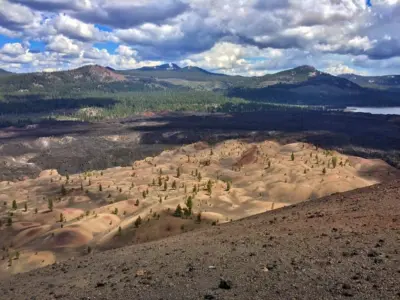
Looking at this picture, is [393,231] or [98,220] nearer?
[393,231]

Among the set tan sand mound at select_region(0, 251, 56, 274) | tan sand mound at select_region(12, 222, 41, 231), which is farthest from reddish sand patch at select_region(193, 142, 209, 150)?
tan sand mound at select_region(0, 251, 56, 274)

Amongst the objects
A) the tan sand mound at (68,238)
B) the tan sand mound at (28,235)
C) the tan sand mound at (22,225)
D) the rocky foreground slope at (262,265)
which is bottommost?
the tan sand mound at (22,225)

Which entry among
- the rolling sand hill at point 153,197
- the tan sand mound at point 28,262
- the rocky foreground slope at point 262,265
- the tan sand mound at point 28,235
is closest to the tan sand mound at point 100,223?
the rolling sand hill at point 153,197

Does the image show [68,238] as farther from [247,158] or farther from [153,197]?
[247,158]

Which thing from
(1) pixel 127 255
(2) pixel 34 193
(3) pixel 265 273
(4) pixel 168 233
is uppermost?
(3) pixel 265 273

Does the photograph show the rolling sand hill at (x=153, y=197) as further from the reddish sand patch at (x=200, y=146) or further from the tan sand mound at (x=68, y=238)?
the reddish sand patch at (x=200, y=146)

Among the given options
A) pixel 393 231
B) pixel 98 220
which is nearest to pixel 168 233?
pixel 98 220

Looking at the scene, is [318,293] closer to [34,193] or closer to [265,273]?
[265,273]
